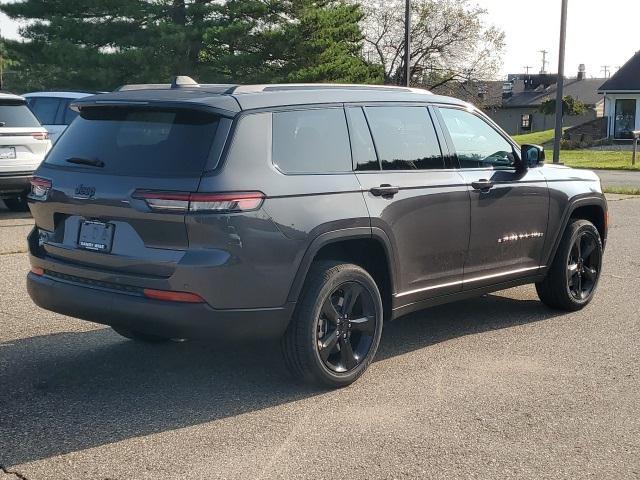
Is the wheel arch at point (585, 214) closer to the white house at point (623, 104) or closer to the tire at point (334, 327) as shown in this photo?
the tire at point (334, 327)

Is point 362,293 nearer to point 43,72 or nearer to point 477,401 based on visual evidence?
point 477,401

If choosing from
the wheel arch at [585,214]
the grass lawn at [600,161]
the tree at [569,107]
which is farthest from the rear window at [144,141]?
the tree at [569,107]

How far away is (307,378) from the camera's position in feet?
16.2

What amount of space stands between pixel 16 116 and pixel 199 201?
9100 millimetres

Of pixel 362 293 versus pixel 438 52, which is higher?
→ pixel 438 52

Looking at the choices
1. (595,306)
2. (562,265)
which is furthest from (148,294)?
(595,306)

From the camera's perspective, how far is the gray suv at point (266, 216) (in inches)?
176

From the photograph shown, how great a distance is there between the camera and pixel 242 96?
4.82 m

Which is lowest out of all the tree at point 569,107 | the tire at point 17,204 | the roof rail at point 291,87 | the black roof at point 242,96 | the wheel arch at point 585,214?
the tire at point 17,204

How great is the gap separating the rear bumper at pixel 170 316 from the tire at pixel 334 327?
0.14 meters

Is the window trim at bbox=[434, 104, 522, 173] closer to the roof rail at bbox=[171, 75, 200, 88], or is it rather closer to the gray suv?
the gray suv

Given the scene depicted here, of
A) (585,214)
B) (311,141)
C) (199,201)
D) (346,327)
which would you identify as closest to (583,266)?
(585,214)

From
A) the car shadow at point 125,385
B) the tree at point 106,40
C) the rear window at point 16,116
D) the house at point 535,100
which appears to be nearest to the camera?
the car shadow at point 125,385

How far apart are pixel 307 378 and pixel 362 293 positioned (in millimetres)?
632
